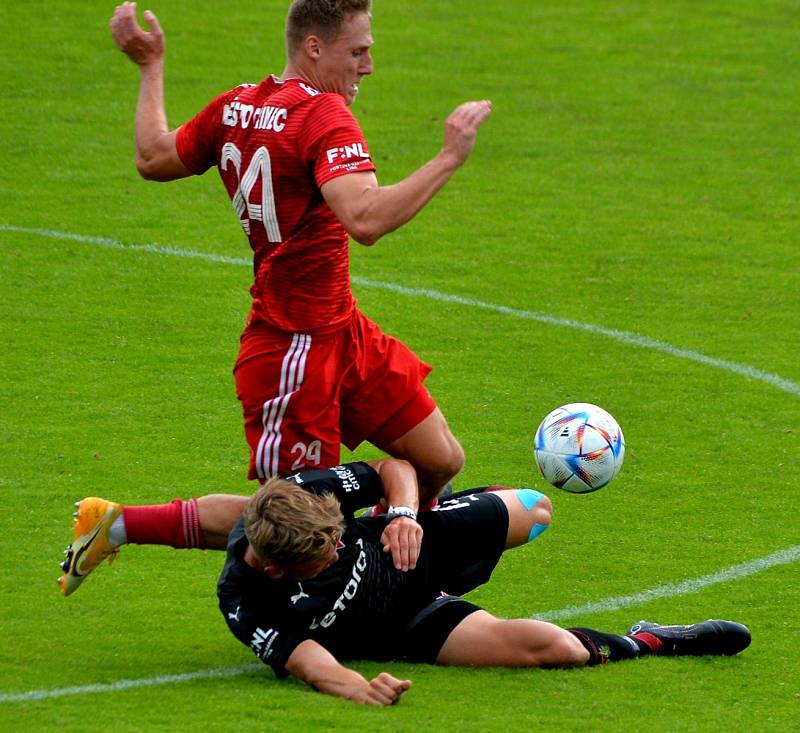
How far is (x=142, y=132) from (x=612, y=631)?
110 inches

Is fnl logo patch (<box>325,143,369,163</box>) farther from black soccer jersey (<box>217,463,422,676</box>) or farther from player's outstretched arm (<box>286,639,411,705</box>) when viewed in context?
player's outstretched arm (<box>286,639,411,705</box>)

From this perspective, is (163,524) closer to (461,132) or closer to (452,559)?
(452,559)

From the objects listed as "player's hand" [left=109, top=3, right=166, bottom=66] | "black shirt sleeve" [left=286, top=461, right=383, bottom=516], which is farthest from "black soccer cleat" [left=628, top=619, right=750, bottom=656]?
"player's hand" [left=109, top=3, right=166, bottom=66]

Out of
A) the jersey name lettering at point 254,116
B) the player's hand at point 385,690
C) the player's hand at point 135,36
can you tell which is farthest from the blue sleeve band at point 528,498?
the player's hand at point 135,36

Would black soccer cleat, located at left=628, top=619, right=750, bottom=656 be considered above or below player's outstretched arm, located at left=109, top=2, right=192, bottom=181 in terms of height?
below

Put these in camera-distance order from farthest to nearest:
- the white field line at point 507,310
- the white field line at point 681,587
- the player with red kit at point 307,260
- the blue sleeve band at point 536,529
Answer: the white field line at point 507,310
the white field line at point 681,587
the blue sleeve band at point 536,529
the player with red kit at point 307,260

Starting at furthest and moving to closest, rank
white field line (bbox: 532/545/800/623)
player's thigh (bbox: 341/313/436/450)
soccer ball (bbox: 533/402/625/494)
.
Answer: soccer ball (bbox: 533/402/625/494) < white field line (bbox: 532/545/800/623) < player's thigh (bbox: 341/313/436/450)

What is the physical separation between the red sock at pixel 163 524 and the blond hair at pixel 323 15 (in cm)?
186

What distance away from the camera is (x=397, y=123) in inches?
611

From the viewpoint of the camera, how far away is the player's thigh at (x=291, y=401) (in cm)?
648

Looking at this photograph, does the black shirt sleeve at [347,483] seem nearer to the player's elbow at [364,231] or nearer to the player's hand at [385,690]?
the player's hand at [385,690]

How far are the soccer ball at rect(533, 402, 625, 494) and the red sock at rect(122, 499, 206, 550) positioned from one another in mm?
1742

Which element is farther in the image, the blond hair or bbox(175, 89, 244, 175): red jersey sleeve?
bbox(175, 89, 244, 175): red jersey sleeve

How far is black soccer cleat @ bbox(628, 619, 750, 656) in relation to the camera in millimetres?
6473
